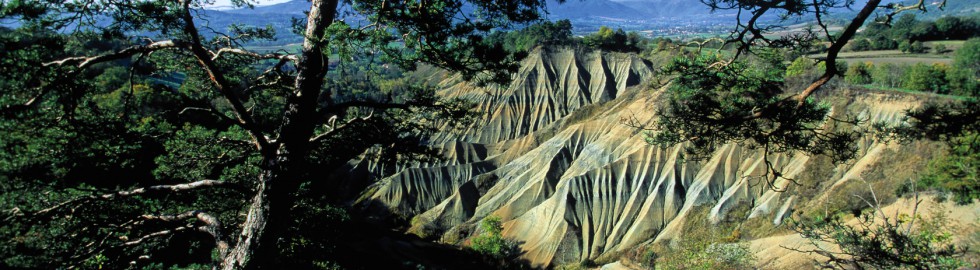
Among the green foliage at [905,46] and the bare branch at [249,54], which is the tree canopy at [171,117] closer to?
the bare branch at [249,54]

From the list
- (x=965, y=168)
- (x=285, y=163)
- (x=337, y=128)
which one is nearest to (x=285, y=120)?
(x=285, y=163)

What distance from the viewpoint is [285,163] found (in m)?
4.37

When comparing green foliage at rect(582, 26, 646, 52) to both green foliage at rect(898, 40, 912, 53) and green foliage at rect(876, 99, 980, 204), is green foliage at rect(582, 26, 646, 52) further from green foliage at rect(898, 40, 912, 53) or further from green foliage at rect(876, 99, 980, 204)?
green foliage at rect(876, 99, 980, 204)

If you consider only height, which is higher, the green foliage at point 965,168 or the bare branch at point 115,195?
the bare branch at point 115,195

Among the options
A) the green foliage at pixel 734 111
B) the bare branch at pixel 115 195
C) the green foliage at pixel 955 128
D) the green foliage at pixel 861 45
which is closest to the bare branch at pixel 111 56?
the bare branch at pixel 115 195

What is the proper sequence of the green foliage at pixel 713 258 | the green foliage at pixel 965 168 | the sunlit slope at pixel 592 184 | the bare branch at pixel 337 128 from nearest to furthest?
the bare branch at pixel 337 128 < the green foliage at pixel 965 168 < the green foliage at pixel 713 258 < the sunlit slope at pixel 592 184

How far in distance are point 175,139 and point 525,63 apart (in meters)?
45.7

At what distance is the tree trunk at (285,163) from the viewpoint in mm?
4328

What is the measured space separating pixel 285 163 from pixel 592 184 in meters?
24.7

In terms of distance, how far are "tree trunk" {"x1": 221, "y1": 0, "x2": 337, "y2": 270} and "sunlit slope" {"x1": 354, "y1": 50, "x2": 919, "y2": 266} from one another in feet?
54.0

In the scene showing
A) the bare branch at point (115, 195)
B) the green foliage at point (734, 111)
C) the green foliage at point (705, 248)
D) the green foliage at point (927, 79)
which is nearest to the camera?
the bare branch at point (115, 195)

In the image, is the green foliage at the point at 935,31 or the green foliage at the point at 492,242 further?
the green foliage at the point at 935,31

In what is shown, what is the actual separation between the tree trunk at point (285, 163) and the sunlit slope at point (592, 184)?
1647cm

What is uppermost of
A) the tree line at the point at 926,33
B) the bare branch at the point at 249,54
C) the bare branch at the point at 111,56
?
the bare branch at the point at 111,56
